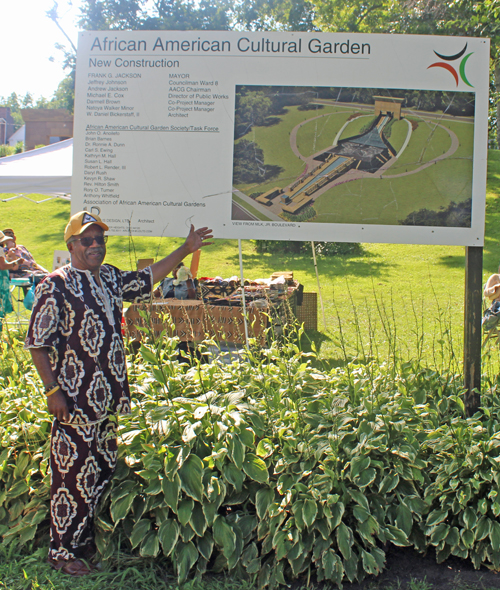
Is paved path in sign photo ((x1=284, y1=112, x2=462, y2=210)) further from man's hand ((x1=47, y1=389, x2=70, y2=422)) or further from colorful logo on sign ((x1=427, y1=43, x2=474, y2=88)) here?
man's hand ((x1=47, y1=389, x2=70, y2=422))

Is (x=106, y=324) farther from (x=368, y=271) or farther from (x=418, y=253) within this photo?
(x=418, y=253)

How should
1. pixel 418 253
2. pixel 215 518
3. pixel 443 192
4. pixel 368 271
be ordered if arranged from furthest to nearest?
pixel 418 253
pixel 368 271
pixel 443 192
pixel 215 518

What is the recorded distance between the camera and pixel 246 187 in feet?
12.4

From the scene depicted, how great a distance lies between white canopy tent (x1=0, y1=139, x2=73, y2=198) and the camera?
9664 mm

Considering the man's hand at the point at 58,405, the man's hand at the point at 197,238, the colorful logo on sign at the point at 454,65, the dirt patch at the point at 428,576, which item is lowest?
the dirt patch at the point at 428,576

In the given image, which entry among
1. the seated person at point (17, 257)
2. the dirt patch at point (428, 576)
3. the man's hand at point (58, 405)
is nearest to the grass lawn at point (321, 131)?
the man's hand at point (58, 405)

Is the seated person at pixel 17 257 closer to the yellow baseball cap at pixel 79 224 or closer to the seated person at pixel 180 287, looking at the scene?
the seated person at pixel 180 287

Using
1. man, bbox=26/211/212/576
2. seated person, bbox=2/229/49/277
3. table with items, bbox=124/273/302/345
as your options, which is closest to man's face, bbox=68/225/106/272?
man, bbox=26/211/212/576

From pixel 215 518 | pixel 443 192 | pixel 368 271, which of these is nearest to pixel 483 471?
pixel 215 518

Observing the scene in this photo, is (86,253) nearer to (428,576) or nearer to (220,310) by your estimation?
(428,576)

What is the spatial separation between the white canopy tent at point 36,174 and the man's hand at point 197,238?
624 centimetres

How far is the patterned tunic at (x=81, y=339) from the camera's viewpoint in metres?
2.72

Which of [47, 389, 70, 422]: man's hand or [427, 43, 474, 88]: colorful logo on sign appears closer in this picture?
[47, 389, 70, 422]: man's hand

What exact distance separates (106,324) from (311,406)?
132 centimetres
